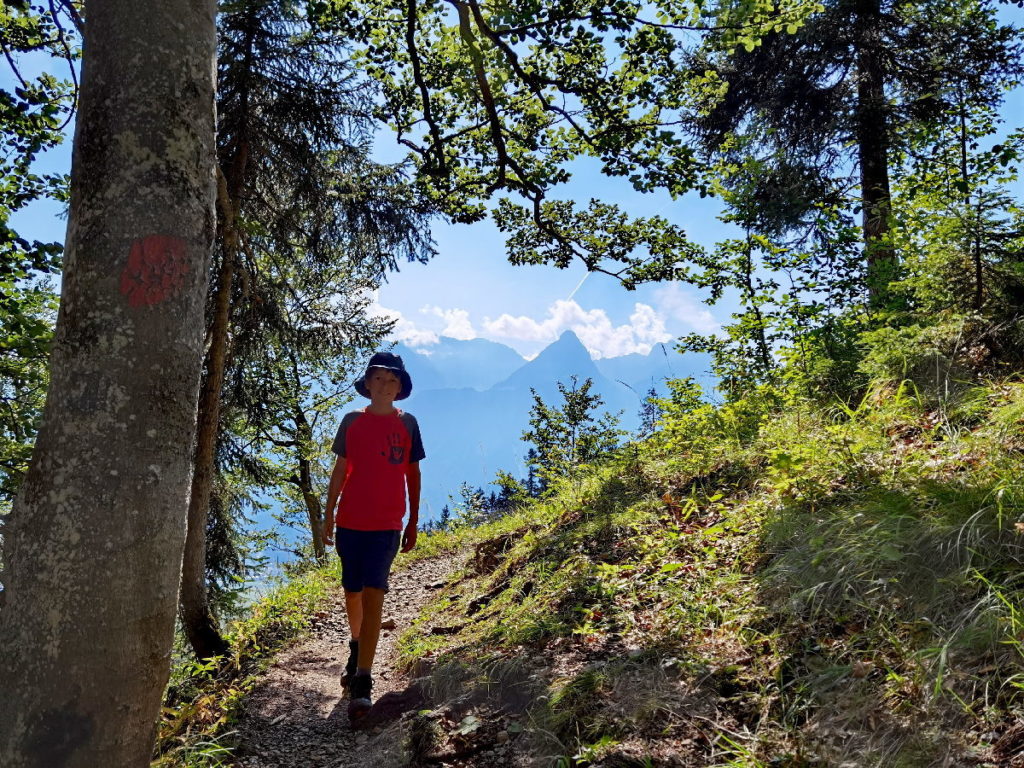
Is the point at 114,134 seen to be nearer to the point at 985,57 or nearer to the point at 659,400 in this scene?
the point at 659,400

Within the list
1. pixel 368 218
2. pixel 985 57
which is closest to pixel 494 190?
pixel 368 218

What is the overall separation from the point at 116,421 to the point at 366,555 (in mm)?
2501

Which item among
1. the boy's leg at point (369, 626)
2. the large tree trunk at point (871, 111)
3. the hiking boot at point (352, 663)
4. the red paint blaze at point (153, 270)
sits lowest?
the hiking boot at point (352, 663)

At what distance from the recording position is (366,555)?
159 inches

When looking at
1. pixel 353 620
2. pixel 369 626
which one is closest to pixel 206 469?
pixel 353 620

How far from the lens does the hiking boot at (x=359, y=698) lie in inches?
147

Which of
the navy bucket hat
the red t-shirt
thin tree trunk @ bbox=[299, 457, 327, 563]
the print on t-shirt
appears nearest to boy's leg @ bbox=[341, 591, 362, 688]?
the red t-shirt

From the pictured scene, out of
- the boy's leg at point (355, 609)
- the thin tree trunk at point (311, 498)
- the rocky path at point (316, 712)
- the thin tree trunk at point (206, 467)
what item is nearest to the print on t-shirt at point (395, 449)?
the boy's leg at point (355, 609)

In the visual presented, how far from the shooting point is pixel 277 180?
7.74 m

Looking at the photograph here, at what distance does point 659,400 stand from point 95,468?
5751mm

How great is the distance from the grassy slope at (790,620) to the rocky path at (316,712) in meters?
0.39

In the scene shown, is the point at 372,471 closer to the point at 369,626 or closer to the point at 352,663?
the point at 369,626

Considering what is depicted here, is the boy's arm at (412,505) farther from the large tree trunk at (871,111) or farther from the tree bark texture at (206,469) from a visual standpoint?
the large tree trunk at (871,111)

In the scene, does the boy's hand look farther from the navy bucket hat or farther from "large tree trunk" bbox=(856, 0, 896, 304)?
"large tree trunk" bbox=(856, 0, 896, 304)
